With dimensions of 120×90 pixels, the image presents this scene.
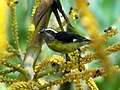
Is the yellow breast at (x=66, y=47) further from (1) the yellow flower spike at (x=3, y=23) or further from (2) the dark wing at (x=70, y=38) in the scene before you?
(1) the yellow flower spike at (x=3, y=23)

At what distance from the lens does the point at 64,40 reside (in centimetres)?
69

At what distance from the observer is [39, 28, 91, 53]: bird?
0.66 m

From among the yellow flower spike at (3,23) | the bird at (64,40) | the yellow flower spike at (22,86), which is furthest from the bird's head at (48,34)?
the yellow flower spike at (3,23)

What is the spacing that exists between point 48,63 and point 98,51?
0.46m

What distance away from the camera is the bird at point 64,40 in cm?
66

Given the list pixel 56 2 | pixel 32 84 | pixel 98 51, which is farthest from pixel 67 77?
pixel 98 51

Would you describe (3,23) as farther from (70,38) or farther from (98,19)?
(98,19)

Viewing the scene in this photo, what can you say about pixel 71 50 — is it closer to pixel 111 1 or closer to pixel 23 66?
pixel 23 66

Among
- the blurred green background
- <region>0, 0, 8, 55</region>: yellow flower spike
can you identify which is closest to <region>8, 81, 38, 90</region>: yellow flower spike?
<region>0, 0, 8, 55</region>: yellow flower spike

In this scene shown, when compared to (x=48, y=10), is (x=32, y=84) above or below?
below

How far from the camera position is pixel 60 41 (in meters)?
0.71

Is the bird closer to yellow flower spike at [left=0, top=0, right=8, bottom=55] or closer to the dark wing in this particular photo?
the dark wing

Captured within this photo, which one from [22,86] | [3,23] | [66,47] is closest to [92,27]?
[3,23]

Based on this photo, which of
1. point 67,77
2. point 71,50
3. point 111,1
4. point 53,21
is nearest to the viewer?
point 67,77
